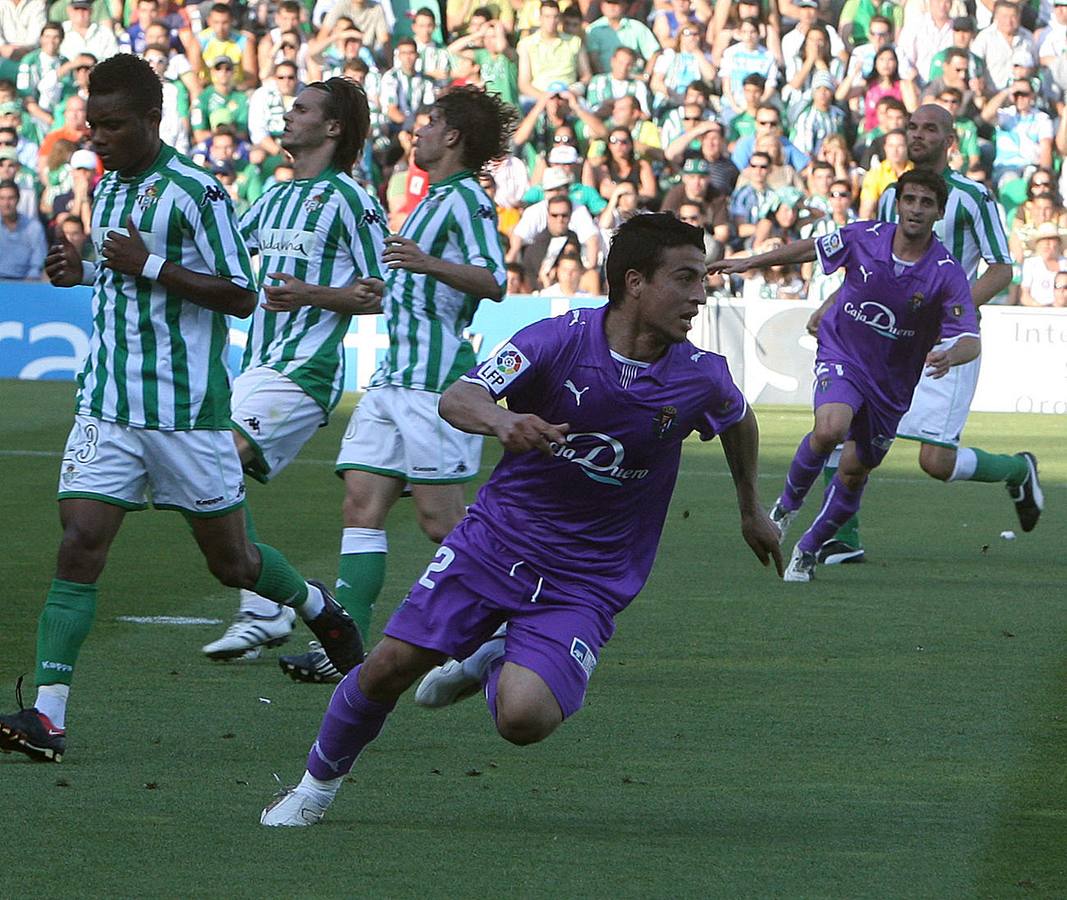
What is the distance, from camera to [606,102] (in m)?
23.2

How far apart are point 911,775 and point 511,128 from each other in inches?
117

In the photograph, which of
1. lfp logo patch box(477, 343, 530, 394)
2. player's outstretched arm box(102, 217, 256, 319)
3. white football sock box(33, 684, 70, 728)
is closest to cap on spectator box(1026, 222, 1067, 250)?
player's outstretched arm box(102, 217, 256, 319)

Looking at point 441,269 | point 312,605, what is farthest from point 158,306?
point 441,269

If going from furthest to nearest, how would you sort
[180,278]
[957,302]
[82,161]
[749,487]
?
[82,161]
[957,302]
[180,278]
[749,487]

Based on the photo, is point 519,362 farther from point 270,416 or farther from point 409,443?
point 270,416

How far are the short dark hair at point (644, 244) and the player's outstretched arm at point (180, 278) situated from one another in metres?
1.35

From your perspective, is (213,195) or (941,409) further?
(941,409)

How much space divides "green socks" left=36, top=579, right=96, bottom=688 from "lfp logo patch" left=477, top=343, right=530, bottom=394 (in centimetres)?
161

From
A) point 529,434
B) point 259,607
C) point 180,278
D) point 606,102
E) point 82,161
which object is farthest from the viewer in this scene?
point 606,102

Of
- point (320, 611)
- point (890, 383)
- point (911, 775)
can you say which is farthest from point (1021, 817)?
point (890, 383)

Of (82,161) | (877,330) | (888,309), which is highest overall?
(888,309)

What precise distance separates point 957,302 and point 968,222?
1098mm

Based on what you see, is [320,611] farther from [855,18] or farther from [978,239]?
[855,18]

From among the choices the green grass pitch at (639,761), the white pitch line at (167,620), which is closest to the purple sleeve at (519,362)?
the green grass pitch at (639,761)
